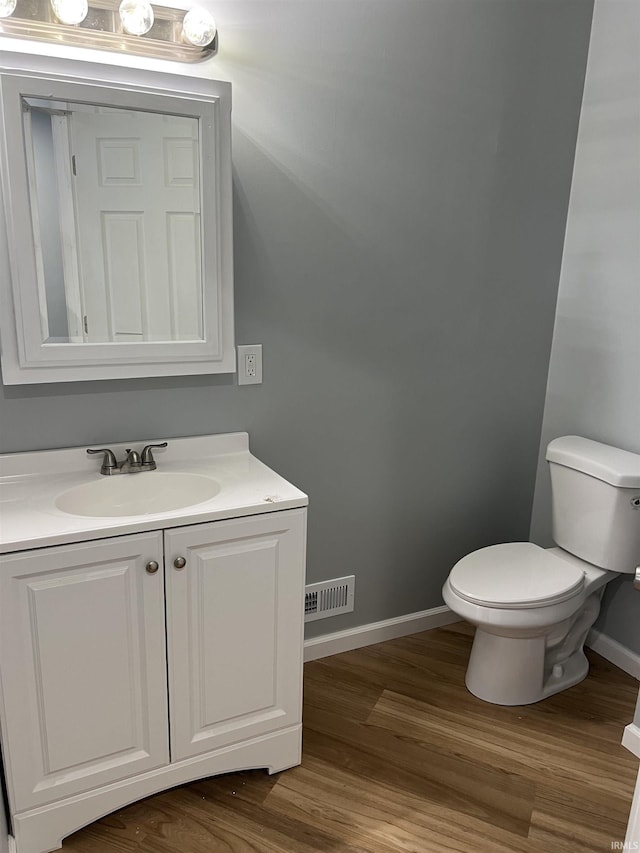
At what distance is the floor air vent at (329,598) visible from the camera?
236 centimetres

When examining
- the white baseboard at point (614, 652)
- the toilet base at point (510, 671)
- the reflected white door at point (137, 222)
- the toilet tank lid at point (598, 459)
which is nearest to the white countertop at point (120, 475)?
the reflected white door at point (137, 222)

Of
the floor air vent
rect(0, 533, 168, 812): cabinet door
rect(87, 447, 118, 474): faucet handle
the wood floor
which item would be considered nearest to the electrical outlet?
rect(87, 447, 118, 474): faucet handle

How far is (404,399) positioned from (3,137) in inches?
56.6

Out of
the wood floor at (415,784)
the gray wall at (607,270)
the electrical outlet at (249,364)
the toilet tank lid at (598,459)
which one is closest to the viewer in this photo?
the wood floor at (415,784)

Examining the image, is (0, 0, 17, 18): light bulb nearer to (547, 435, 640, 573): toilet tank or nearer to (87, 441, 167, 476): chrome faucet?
(87, 441, 167, 476): chrome faucet

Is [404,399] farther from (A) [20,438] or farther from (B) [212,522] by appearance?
(A) [20,438]

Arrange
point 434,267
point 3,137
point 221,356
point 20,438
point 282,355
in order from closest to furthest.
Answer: point 3,137 → point 20,438 → point 221,356 → point 282,355 → point 434,267

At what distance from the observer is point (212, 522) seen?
5.36 feet

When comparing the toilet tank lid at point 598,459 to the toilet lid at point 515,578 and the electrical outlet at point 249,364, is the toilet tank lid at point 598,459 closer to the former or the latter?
the toilet lid at point 515,578

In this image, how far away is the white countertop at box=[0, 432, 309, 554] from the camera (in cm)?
150

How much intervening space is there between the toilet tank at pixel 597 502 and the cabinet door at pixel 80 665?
4.76 feet

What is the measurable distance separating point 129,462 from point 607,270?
177 cm

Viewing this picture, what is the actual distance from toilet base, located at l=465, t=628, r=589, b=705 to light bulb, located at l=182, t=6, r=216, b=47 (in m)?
1.93

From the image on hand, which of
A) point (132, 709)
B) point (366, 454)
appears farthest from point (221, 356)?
point (132, 709)
